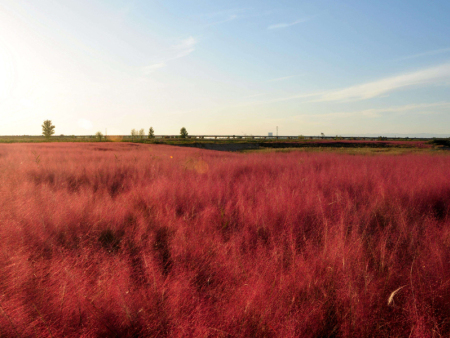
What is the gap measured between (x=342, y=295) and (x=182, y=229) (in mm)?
1911

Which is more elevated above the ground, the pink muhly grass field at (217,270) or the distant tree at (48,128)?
the distant tree at (48,128)

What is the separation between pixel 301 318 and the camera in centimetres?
167

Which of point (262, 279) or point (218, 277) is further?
point (218, 277)

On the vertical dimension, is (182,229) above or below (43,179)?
below

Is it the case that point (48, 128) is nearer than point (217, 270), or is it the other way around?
point (217, 270)

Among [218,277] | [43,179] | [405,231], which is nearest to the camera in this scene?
[218,277]

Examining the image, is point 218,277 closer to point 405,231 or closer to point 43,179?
point 405,231

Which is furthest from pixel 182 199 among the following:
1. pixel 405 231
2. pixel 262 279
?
pixel 405 231

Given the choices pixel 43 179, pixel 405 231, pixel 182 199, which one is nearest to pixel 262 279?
pixel 405 231

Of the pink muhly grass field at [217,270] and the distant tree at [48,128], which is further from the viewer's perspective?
the distant tree at [48,128]

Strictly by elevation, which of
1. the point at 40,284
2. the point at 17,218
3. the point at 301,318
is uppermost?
the point at 17,218

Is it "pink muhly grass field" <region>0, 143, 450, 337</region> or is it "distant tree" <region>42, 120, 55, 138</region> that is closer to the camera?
"pink muhly grass field" <region>0, 143, 450, 337</region>

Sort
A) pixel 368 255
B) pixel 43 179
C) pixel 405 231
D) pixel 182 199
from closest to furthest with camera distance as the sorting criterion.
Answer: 1. pixel 368 255
2. pixel 405 231
3. pixel 182 199
4. pixel 43 179

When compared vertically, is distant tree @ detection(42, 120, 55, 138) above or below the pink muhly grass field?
above
